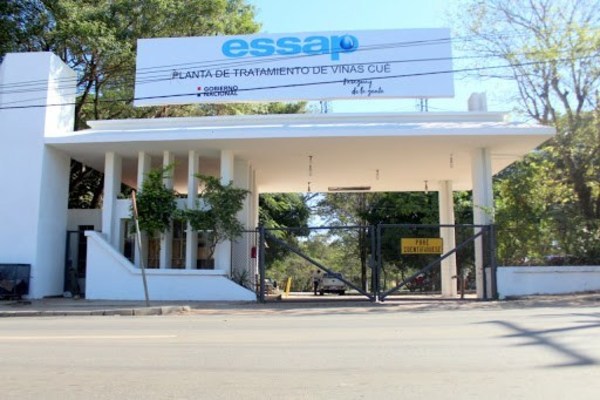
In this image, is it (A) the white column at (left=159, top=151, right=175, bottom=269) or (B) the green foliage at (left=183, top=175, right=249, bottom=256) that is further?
(A) the white column at (left=159, top=151, right=175, bottom=269)


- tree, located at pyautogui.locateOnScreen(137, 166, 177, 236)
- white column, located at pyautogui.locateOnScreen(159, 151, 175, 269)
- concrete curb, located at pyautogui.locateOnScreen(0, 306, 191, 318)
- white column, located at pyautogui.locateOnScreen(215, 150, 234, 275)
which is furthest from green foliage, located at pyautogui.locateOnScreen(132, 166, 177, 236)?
concrete curb, located at pyautogui.locateOnScreen(0, 306, 191, 318)

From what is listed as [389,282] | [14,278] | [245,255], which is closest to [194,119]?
[245,255]

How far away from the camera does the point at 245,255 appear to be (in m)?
21.8

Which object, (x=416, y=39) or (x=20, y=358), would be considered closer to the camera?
(x=20, y=358)

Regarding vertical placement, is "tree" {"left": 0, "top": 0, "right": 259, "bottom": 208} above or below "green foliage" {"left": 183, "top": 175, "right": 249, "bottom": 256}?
above

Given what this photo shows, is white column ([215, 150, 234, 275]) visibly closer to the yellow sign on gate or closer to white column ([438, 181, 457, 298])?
the yellow sign on gate

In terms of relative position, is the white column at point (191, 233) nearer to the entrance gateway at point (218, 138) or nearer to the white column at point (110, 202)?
the entrance gateway at point (218, 138)

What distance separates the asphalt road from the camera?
586 centimetres

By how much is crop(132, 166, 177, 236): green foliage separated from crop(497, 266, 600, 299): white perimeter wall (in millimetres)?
10478

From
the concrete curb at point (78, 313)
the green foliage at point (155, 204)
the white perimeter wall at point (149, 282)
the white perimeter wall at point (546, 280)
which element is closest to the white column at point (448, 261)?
the white perimeter wall at point (546, 280)

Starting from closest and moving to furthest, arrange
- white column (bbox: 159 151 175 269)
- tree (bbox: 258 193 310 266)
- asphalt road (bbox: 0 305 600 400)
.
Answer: asphalt road (bbox: 0 305 600 400) → white column (bbox: 159 151 175 269) → tree (bbox: 258 193 310 266)

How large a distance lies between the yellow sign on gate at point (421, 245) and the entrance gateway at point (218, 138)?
175 cm

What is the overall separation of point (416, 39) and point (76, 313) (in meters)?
14.2

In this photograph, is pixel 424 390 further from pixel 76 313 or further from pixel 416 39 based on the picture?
pixel 416 39
